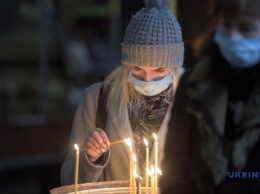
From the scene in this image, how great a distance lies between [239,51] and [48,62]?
7454mm

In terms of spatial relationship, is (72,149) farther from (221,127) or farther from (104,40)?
(104,40)

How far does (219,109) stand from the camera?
7.62ft

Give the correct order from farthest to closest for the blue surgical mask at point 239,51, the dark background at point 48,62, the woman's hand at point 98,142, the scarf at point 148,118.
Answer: the dark background at point 48,62
the scarf at point 148,118
the woman's hand at point 98,142
the blue surgical mask at point 239,51

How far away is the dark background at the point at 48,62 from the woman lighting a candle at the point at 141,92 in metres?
5.59

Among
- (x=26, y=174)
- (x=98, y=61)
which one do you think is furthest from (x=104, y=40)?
(x=26, y=174)

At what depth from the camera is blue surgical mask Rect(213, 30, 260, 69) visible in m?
2.27

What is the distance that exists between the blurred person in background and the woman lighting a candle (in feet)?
3.24

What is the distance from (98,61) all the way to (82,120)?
5.99 meters

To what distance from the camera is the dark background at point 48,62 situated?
9234mm

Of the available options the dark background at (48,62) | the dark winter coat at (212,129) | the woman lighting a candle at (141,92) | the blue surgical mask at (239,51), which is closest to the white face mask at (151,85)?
the woman lighting a candle at (141,92)

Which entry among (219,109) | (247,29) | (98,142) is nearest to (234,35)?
(247,29)

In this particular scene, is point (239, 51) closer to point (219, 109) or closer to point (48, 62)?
point (219, 109)

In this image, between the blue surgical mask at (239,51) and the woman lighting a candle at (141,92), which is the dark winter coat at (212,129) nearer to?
the blue surgical mask at (239,51)

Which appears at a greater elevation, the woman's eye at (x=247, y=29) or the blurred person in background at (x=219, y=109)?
the woman's eye at (x=247, y=29)
